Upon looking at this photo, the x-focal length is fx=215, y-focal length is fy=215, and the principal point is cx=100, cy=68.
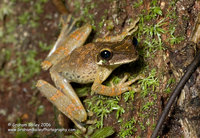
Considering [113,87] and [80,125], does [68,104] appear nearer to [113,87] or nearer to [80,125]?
[80,125]

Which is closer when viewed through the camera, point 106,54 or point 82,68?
point 106,54

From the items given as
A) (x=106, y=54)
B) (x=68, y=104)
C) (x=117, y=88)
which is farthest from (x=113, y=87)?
(x=68, y=104)

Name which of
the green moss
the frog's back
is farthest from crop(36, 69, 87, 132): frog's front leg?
the green moss

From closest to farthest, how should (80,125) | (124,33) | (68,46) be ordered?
(80,125) < (124,33) < (68,46)

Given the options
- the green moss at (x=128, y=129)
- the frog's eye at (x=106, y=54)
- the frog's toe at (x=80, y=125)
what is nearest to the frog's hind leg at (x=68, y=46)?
the frog's eye at (x=106, y=54)

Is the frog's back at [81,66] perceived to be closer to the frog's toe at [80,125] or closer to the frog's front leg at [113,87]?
the frog's front leg at [113,87]

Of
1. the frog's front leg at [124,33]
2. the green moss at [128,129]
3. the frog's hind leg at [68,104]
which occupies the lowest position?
the green moss at [128,129]

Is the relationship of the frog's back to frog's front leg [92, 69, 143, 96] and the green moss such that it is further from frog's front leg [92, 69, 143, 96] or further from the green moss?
the green moss

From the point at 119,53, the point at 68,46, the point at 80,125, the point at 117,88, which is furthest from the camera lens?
the point at 68,46
